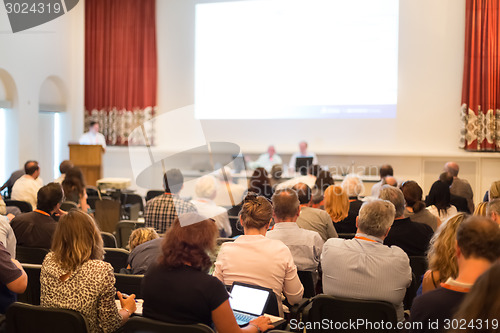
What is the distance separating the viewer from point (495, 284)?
55.6 inches

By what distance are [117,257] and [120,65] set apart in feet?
26.3

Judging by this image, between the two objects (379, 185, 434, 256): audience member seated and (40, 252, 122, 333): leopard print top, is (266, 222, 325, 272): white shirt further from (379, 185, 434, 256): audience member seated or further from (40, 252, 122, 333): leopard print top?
(40, 252, 122, 333): leopard print top

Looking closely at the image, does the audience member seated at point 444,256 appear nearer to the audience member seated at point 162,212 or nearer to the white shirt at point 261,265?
the white shirt at point 261,265

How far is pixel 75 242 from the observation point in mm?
2596

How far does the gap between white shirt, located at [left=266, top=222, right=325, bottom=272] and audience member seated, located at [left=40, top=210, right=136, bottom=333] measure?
1224 millimetres

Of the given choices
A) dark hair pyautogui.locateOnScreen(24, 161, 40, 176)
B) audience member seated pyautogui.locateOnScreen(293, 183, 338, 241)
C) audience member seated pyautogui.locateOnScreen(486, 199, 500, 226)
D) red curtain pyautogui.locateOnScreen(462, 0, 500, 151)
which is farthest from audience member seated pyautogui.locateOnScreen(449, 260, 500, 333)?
red curtain pyautogui.locateOnScreen(462, 0, 500, 151)

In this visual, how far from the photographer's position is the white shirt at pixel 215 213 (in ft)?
15.9

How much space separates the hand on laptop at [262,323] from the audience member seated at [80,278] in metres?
0.66

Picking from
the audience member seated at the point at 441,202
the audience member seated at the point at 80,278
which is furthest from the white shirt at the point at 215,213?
the audience member seated at the point at 80,278

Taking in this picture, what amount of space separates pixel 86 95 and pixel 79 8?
1771mm

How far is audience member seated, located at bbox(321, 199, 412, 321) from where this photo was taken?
2812 millimetres

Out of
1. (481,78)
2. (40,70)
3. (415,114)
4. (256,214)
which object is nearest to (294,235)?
(256,214)

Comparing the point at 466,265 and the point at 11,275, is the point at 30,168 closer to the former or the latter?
the point at 11,275

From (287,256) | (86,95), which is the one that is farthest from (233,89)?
(287,256)
